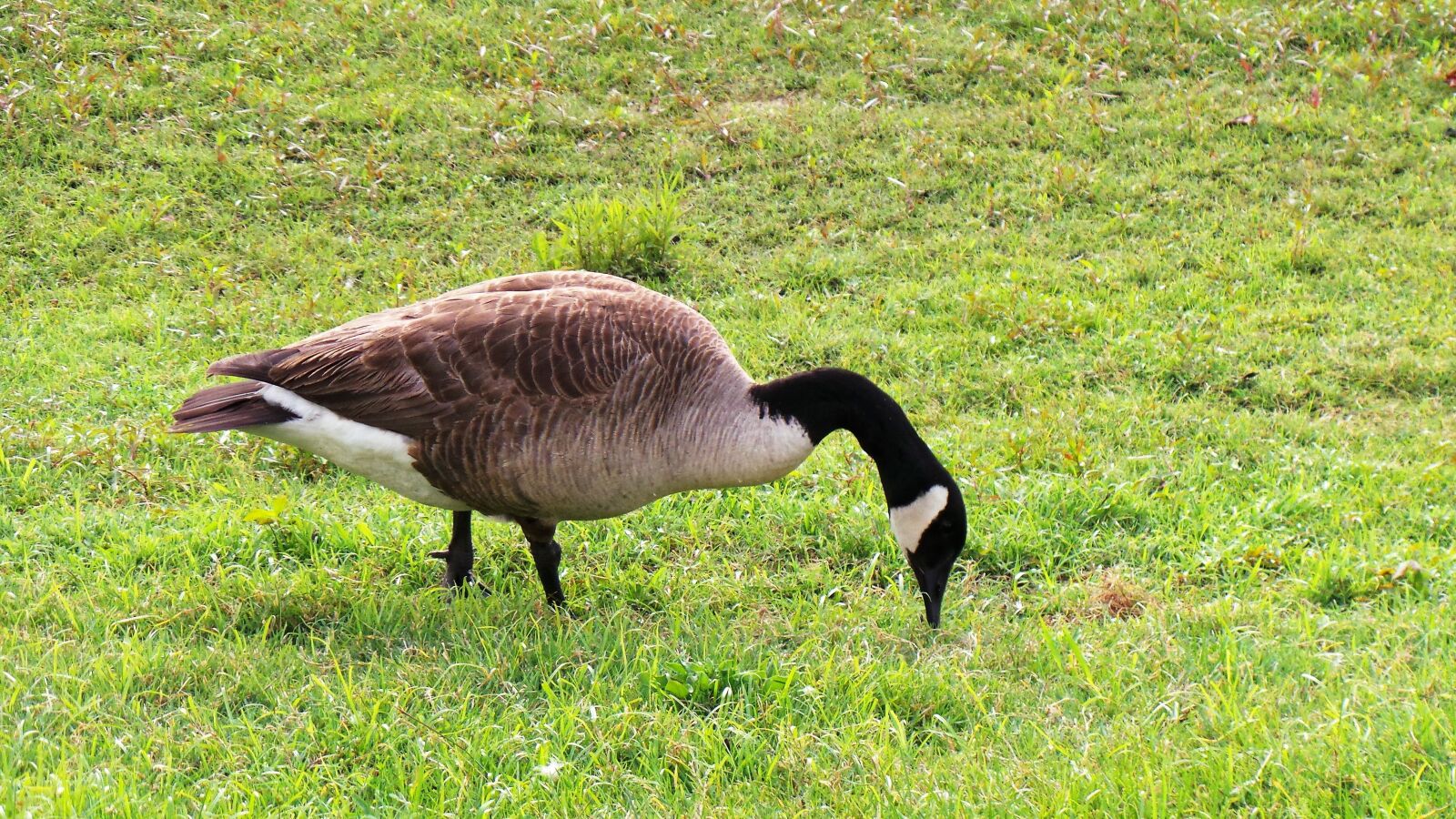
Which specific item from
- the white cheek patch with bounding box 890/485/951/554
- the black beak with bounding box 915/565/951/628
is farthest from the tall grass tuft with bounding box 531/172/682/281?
the black beak with bounding box 915/565/951/628

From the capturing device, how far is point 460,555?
189 inches

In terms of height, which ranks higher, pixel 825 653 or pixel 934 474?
pixel 934 474

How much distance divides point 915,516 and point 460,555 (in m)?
1.66

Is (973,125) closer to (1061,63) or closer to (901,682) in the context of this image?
(1061,63)

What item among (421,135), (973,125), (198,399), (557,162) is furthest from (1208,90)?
(198,399)

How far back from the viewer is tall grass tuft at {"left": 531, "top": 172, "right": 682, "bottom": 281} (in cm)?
761

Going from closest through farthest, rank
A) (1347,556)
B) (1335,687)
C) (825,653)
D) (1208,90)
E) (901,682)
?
(1335,687) → (901,682) → (825,653) → (1347,556) → (1208,90)

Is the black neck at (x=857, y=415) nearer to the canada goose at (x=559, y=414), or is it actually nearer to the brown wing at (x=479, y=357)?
the canada goose at (x=559, y=414)

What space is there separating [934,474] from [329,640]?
6.80 feet

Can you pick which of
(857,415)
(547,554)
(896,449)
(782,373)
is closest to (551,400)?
(547,554)

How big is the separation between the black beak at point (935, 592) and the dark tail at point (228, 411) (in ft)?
7.42

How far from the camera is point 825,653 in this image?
4.28 metres

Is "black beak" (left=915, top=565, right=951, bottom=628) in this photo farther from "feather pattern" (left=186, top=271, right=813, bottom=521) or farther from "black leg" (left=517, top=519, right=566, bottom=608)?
"black leg" (left=517, top=519, right=566, bottom=608)

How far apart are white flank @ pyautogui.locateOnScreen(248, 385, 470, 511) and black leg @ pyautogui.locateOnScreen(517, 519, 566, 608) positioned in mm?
268
